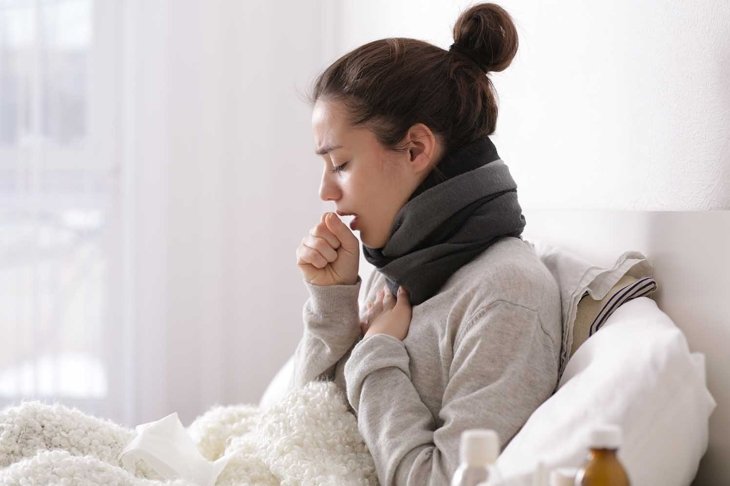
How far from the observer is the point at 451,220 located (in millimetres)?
1396

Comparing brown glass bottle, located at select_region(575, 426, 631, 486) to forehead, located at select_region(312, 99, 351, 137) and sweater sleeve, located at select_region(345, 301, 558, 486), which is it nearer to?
sweater sleeve, located at select_region(345, 301, 558, 486)

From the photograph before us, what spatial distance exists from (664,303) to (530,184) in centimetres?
65

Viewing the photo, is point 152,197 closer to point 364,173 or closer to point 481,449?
point 364,173

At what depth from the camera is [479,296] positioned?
4.17 ft

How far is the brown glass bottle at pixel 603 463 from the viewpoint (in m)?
0.76

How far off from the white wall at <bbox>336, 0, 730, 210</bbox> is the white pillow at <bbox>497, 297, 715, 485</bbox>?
0.81ft

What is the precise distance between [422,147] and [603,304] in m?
0.36

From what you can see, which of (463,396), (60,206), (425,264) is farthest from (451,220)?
(60,206)

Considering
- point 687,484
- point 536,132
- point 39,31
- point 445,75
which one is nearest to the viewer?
point 687,484

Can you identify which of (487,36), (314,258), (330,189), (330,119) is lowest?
(314,258)

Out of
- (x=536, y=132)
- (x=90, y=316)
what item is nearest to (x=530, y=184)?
(x=536, y=132)

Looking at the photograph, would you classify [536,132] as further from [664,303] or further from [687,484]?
[687,484]

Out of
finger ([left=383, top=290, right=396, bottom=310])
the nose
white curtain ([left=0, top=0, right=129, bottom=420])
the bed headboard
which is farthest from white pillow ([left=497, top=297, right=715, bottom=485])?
white curtain ([left=0, top=0, right=129, bottom=420])

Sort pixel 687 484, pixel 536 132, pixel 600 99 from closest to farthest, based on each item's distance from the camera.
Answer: pixel 687 484 → pixel 600 99 → pixel 536 132
